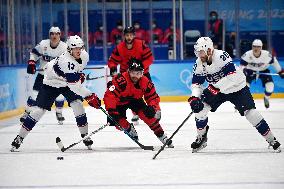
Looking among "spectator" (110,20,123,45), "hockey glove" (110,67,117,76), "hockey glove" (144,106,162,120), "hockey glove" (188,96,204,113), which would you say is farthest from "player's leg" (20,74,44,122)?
"spectator" (110,20,123,45)

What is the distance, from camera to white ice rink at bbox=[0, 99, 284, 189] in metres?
4.45

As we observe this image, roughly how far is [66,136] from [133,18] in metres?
7.41

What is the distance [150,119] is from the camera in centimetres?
624

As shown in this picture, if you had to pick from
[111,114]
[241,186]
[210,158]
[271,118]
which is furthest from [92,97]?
[271,118]

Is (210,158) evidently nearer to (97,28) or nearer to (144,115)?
(144,115)

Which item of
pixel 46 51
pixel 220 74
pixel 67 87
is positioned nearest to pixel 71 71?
pixel 67 87

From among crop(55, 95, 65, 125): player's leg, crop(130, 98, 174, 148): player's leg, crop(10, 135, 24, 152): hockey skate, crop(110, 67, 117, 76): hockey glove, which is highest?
crop(110, 67, 117, 76): hockey glove

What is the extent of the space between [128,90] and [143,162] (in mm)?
980

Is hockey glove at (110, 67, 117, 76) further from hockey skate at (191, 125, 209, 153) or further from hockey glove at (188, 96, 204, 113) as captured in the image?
hockey glove at (188, 96, 204, 113)

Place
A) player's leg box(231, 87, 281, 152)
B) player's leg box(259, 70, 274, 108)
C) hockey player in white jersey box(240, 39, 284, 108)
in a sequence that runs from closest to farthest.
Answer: player's leg box(231, 87, 281, 152) < player's leg box(259, 70, 274, 108) < hockey player in white jersey box(240, 39, 284, 108)

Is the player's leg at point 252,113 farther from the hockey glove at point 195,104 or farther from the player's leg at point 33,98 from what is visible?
the player's leg at point 33,98

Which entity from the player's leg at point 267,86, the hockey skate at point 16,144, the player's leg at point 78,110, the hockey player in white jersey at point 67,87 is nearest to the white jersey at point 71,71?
the hockey player in white jersey at point 67,87

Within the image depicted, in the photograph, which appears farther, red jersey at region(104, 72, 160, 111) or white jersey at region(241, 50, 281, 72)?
white jersey at region(241, 50, 281, 72)

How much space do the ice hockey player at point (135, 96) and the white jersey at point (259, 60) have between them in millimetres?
4884
